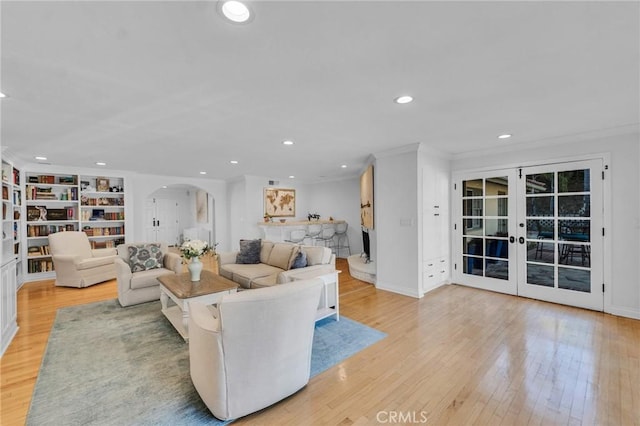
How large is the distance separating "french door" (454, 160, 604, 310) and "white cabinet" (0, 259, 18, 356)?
6.11m

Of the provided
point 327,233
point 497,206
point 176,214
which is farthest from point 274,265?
point 176,214

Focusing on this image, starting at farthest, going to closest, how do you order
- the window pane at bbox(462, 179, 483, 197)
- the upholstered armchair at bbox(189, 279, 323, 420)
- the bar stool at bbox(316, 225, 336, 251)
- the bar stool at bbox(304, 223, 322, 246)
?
the bar stool at bbox(316, 225, 336, 251), the bar stool at bbox(304, 223, 322, 246), the window pane at bbox(462, 179, 483, 197), the upholstered armchair at bbox(189, 279, 323, 420)

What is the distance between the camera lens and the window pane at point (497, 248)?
4.41 m

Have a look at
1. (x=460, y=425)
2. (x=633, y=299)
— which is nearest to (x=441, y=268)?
(x=633, y=299)

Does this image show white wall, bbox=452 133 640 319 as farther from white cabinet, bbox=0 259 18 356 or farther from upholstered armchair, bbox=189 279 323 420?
white cabinet, bbox=0 259 18 356

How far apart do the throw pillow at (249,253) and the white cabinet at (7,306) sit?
8.69 ft

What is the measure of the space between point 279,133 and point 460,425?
3.34 m

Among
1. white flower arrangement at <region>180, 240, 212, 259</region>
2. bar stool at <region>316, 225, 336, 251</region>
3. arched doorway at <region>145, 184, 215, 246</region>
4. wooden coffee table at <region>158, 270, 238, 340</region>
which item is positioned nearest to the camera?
wooden coffee table at <region>158, 270, 238, 340</region>

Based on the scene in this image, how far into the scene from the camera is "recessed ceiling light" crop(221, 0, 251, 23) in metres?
1.32

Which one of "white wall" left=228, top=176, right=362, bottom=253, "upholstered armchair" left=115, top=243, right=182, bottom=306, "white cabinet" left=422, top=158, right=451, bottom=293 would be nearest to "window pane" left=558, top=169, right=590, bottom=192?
"white cabinet" left=422, top=158, right=451, bottom=293

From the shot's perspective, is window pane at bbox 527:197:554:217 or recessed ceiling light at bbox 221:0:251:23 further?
window pane at bbox 527:197:554:217

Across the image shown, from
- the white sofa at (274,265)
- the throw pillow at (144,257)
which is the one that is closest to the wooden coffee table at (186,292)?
the white sofa at (274,265)

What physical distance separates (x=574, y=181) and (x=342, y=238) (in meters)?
5.41

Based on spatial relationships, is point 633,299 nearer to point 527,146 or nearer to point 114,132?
point 527,146
